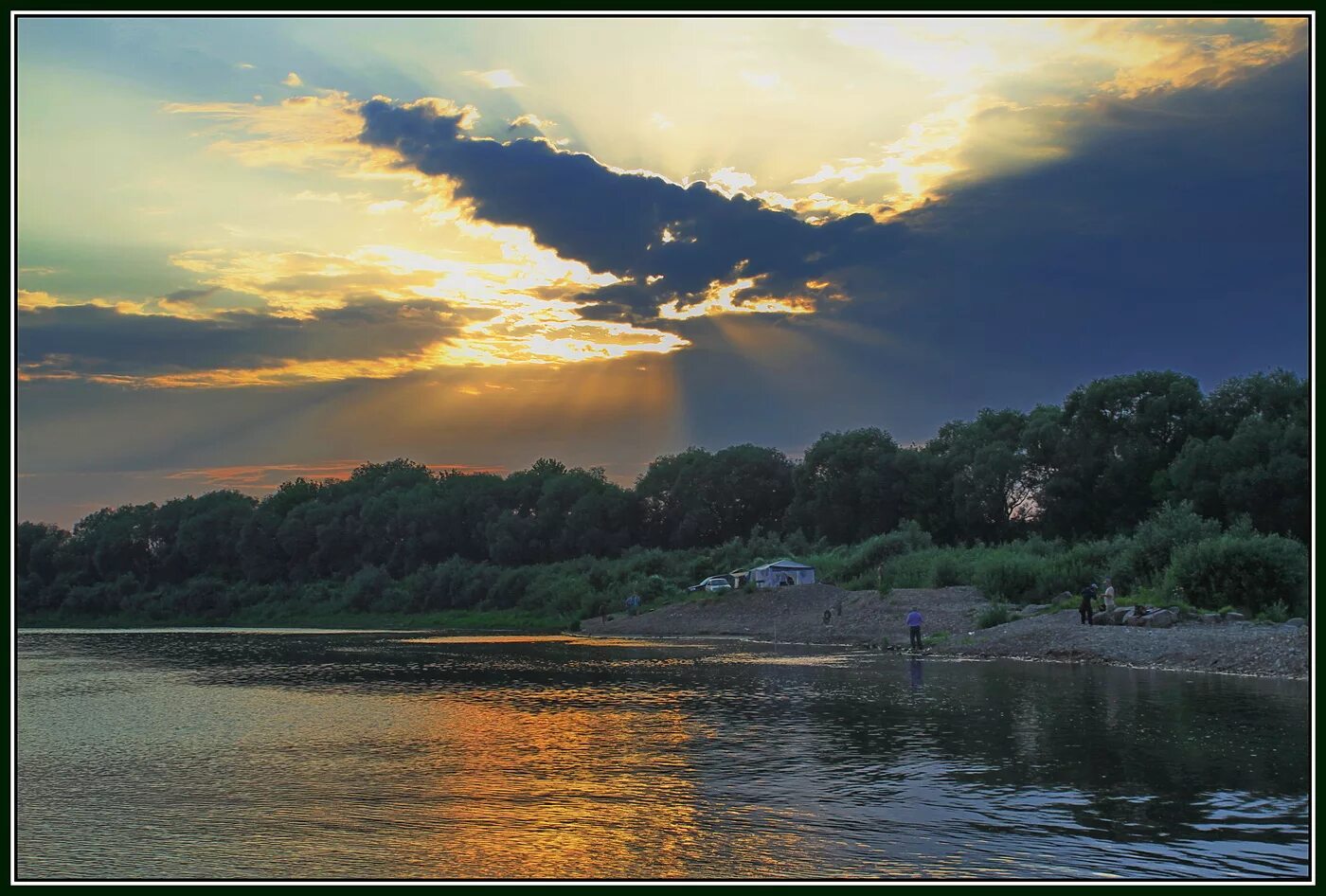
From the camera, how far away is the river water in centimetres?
1808

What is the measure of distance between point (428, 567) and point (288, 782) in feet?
378

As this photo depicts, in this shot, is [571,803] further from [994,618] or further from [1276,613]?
[994,618]

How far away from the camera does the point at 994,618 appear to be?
59156 mm

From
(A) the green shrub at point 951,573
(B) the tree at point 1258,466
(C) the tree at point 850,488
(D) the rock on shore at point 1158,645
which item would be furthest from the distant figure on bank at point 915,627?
(C) the tree at point 850,488

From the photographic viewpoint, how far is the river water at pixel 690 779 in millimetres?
18078

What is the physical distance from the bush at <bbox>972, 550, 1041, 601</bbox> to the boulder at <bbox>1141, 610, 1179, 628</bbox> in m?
15.0

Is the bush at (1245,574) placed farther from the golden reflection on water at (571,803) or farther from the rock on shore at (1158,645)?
the golden reflection on water at (571,803)

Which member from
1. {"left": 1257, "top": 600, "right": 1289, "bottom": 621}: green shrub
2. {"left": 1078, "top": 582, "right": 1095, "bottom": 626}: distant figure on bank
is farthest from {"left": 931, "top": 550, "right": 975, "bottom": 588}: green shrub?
{"left": 1257, "top": 600, "right": 1289, "bottom": 621}: green shrub

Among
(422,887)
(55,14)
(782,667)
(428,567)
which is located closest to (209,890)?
(422,887)

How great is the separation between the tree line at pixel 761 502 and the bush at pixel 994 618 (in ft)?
134

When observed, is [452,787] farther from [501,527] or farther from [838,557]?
[501,527]

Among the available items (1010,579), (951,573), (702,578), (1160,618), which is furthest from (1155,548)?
(702,578)

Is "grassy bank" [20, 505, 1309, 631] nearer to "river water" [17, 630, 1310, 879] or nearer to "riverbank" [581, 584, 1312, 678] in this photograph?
"riverbank" [581, 584, 1312, 678]

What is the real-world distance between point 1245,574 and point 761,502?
9795 cm
